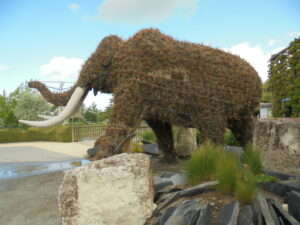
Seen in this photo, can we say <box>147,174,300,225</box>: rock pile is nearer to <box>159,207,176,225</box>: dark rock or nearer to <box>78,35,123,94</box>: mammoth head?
<box>159,207,176,225</box>: dark rock

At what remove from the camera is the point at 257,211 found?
6.59 ft

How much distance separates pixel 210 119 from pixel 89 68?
2.21m

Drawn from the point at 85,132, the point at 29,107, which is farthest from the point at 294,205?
the point at 29,107

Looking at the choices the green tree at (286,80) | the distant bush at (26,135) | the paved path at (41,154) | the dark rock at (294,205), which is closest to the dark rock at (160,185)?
the dark rock at (294,205)

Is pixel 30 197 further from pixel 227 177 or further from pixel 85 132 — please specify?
pixel 85 132

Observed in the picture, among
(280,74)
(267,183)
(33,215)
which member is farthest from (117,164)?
(280,74)

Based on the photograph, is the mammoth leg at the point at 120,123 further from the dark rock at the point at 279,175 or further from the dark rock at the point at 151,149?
the dark rock at the point at 151,149

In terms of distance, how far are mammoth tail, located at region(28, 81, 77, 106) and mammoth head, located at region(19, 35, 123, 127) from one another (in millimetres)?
116

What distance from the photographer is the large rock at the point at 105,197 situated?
2244 millimetres

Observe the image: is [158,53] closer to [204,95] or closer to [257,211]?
[204,95]

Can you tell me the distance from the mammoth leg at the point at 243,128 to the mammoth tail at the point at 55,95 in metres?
3.08

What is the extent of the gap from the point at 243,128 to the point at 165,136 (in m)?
1.72

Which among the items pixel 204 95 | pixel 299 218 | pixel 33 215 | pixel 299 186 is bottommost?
pixel 33 215

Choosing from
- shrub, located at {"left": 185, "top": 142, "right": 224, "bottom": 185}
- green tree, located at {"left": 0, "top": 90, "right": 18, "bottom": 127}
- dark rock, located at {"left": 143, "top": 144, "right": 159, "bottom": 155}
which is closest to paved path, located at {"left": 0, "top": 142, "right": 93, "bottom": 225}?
shrub, located at {"left": 185, "top": 142, "right": 224, "bottom": 185}
